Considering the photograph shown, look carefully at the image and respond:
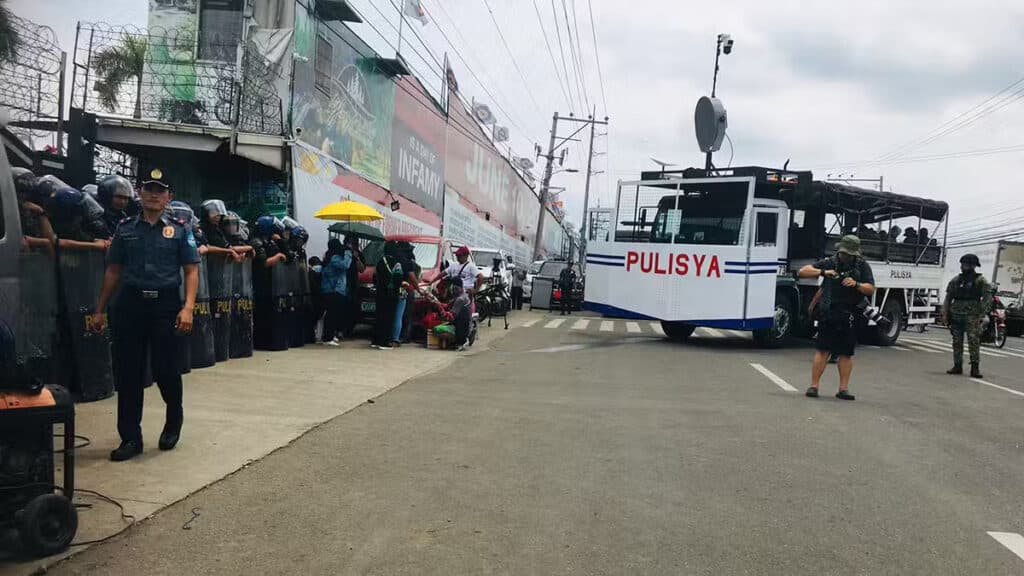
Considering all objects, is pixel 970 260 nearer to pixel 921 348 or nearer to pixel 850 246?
pixel 850 246

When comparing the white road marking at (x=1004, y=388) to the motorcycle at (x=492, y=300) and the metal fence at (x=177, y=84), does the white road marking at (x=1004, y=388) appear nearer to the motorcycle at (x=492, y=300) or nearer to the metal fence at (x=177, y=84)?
the motorcycle at (x=492, y=300)

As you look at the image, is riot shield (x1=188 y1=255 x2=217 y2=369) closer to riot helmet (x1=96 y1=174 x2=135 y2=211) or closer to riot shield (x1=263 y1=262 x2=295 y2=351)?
riot helmet (x1=96 y1=174 x2=135 y2=211)

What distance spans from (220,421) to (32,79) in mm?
6356

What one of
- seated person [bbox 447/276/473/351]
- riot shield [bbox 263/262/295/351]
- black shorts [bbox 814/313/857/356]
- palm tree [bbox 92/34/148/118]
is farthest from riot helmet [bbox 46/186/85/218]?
palm tree [bbox 92/34/148/118]

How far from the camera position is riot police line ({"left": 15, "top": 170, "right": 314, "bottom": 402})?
561cm

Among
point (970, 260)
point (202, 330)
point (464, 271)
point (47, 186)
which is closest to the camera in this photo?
point (47, 186)

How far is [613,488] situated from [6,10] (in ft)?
22.8

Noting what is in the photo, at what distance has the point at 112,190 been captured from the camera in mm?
6789

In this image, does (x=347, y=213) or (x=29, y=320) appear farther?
(x=347, y=213)

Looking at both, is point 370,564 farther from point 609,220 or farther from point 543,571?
point 609,220

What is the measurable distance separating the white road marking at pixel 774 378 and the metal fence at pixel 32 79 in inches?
353

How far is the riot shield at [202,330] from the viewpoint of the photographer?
27.3 feet

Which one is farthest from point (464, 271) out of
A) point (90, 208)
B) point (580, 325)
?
point (580, 325)

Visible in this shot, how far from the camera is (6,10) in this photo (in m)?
7.03
